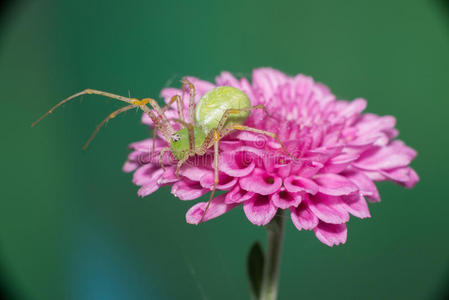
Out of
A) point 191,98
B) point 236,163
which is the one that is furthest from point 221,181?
point 191,98

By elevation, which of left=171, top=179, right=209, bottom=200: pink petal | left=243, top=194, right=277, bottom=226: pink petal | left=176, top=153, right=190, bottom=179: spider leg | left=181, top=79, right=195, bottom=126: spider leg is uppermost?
left=181, top=79, right=195, bottom=126: spider leg

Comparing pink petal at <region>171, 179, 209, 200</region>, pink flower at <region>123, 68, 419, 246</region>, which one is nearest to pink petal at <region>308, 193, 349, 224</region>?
pink flower at <region>123, 68, 419, 246</region>

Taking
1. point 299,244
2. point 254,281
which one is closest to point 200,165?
point 254,281

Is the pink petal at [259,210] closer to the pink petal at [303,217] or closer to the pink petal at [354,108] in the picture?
the pink petal at [303,217]

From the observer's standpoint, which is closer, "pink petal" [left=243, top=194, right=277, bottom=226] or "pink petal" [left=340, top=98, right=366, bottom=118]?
"pink petal" [left=243, top=194, right=277, bottom=226]

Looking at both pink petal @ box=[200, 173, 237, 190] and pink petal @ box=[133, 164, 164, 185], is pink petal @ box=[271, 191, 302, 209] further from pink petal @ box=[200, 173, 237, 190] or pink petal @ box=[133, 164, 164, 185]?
pink petal @ box=[133, 164, 164, 185]

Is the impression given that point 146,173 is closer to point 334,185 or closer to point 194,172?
point 194,172

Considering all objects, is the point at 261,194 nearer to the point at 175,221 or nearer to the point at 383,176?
the point at 383,176

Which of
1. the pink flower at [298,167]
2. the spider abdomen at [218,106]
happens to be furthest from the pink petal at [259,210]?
the spider abdomen at [218,106]
